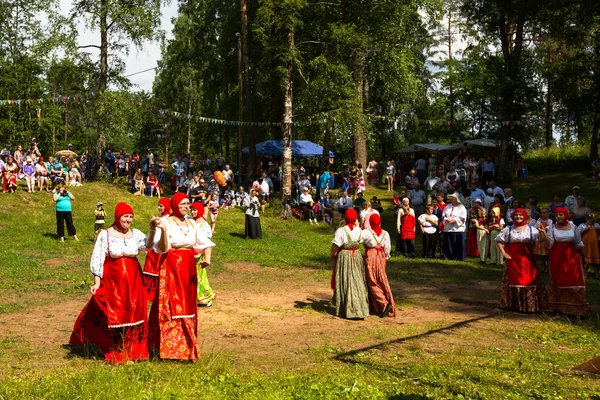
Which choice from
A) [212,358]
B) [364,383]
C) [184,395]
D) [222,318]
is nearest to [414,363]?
[364,383]

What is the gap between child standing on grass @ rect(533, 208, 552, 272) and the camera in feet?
38.3

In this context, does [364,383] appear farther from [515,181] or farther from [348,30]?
[515,181]

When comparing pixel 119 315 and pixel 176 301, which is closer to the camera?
pixel 119 315

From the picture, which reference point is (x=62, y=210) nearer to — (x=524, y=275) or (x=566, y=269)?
(x=524, y=275)

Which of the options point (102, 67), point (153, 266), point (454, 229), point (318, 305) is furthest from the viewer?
point (102, 67)

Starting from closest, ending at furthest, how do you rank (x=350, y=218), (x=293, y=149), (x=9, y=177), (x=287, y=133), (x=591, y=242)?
(x=350, y=218) < (x=591, y=242) < (x=9, y=177) < (x=287, y=133) < (x=293, y=149)

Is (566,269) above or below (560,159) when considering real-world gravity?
below

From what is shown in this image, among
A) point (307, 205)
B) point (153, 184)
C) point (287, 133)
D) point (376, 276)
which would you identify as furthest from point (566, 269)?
point (153, 184)

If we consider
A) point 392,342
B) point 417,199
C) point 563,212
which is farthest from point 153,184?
point 392,342

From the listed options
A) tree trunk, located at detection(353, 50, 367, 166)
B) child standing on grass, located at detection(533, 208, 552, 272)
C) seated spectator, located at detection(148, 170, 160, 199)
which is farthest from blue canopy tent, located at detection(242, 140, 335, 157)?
child standing on grass, located at detection(533, 208, 552, 272)

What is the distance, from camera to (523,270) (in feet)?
35.6

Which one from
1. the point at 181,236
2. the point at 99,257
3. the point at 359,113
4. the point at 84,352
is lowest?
the point at 84,352

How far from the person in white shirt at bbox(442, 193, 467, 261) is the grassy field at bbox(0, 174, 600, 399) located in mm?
591

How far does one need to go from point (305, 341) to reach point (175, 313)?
2129mm
